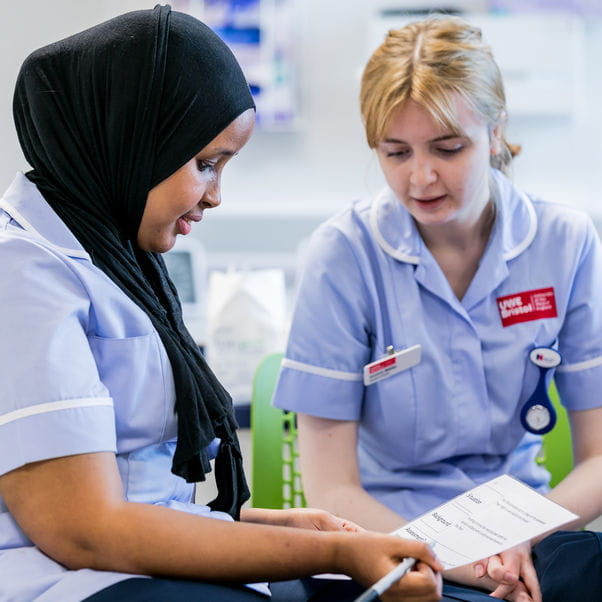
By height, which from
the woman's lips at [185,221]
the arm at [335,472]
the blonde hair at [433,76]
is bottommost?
the arm at [335,472]

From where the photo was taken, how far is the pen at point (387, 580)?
969 millimetres

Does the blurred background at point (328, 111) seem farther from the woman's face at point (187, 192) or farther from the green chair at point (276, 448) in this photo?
the woman's face at point (187, 192)

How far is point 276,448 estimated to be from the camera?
1.95 metres

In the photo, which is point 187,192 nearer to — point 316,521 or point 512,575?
point 316,521

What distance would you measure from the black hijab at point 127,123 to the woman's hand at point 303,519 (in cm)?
22

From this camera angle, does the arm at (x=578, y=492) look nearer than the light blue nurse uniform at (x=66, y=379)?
No

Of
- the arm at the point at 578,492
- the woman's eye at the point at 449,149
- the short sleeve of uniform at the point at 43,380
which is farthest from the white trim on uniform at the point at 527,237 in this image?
the short sleeve of uniform at the point at 43,380

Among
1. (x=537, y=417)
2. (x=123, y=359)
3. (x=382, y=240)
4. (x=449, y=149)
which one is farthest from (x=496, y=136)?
(x=123, y=359)

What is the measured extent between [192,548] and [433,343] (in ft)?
2.55

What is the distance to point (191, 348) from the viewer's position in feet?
4.38

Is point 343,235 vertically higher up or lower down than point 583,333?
higher up

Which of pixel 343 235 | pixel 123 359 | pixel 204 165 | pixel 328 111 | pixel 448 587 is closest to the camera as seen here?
pixel 123 359

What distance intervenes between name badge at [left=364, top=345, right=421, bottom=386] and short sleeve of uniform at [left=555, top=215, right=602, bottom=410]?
0.99ft

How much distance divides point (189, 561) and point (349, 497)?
656mm
